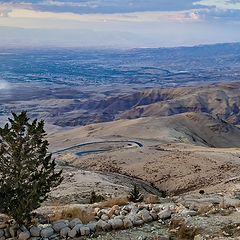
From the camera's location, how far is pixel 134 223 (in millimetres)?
11836

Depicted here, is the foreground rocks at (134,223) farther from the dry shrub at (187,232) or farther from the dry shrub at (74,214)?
the dry shrub at (74,214)

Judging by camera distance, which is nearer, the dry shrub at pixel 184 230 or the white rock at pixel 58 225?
the dry shrub at pixel 184 230

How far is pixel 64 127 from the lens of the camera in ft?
411

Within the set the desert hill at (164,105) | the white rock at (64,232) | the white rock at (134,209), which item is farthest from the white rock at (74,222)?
the desert hill at (164,105)

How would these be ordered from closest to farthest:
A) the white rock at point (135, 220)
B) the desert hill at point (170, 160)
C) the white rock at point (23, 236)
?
the white rock at point (23, 236) < the white rock at point (135, 220) < the desert hill at point (170, 160)

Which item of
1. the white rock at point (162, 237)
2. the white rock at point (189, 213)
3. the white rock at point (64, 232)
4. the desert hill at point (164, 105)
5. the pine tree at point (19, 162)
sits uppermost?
the pine tree at point (19, 162)

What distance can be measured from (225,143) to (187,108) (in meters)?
64.2

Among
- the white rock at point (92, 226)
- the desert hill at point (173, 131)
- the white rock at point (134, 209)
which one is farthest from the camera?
the desert hill at point (173, 131)

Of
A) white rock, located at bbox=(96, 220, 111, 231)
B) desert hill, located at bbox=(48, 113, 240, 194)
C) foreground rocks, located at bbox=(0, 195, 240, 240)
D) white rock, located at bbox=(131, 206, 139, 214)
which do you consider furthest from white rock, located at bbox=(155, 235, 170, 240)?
desert hill, located at bbox=(48, 113, 240, 194)

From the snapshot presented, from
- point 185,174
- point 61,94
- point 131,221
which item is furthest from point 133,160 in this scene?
point 61,94

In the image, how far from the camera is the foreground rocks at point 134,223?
11055 millimetres

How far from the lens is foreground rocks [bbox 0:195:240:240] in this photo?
11055mm

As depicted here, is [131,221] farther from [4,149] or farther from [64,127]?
[64,127]

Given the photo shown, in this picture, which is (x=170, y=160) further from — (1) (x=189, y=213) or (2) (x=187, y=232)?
(2) (x=187, y=232)
